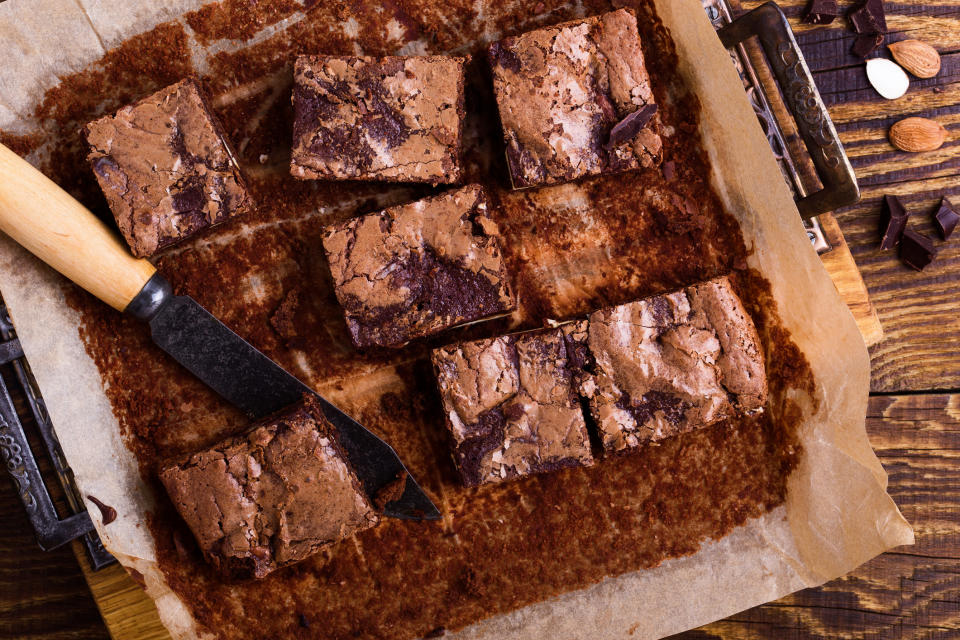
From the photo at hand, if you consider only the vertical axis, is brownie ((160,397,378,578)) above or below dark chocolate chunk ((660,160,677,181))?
below

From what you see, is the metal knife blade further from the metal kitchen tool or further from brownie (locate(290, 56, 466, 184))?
brownie (locate(290, 56, 466, 184))

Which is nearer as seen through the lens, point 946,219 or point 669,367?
point 669,367

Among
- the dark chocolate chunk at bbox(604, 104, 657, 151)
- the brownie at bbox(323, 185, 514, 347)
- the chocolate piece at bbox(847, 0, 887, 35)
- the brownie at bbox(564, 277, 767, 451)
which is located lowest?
the brownie at bbox(564, 277, 767, 451)

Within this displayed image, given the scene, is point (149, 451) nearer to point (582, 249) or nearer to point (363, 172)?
point (363, 172)

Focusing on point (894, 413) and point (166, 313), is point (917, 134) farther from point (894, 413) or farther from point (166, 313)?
point (166, 313)

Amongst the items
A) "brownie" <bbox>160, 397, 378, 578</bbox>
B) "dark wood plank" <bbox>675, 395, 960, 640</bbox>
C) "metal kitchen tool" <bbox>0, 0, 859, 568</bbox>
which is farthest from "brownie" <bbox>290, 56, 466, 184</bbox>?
"dark wood plank" <bbox>675, 395, 960, 640</bbox>

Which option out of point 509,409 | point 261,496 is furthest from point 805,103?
point 261,496
